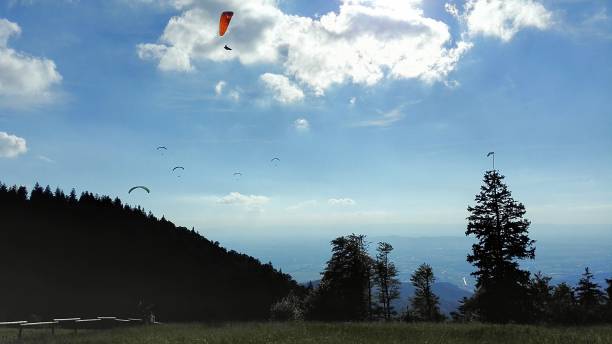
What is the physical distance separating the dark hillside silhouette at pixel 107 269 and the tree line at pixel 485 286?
21.1 metres

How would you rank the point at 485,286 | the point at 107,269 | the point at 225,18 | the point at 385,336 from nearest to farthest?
the point at 385,336 → the point at 225,18 → the point at 485,286 → the point at 107,269

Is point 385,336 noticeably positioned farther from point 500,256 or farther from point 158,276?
point 158,276

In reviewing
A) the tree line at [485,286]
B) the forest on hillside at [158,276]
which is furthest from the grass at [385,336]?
the forest on hillside at [158,276]

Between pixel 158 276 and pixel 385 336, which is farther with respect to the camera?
pixel 158 276

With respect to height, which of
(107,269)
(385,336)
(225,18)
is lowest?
(385,336)

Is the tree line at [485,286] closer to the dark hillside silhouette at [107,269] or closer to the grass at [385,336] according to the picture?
the grass at [385,336]

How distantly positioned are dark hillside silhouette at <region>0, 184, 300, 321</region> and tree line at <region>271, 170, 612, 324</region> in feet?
69.3

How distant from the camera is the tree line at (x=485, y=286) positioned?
34831 millimetres

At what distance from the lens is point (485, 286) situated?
3812 cm

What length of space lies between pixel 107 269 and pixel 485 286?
7182cm

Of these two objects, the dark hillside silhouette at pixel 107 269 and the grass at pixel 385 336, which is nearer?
the grass at pixel 385 336

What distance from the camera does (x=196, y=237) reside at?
104m

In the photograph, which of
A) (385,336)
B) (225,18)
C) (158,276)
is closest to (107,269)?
(158,276)

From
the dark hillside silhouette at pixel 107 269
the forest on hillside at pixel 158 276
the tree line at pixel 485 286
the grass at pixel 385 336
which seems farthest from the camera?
the dark hillside silhouette at pixel 107 269
